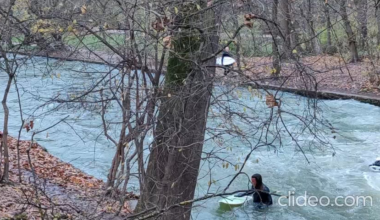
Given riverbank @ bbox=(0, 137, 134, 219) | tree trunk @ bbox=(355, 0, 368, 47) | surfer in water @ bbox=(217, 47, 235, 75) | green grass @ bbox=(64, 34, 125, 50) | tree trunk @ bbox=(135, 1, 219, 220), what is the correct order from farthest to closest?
tree trunk @ bbox=(355, 0, 368, 47) → riverbank @ bbox=(0, 137, 134, 219) → green grass @ bbox=(64, 34, 125, 50) → surfer in water @ bbox=(217, 47, 235, 75) → tree trunk @ bbox=(135, 1, 219, 220)

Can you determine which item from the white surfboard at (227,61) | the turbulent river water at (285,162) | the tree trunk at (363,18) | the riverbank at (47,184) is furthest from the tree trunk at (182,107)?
the tree trunk at (363,18)

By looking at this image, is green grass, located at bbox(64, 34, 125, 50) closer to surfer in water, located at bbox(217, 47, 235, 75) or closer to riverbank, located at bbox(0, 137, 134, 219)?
surfer in water, located at bbox(217, 47, 235, 75)

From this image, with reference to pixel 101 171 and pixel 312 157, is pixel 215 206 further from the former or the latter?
pixel 312 157

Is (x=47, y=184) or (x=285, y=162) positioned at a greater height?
(x=285, y=162)

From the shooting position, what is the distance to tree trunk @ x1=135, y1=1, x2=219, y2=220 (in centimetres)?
536

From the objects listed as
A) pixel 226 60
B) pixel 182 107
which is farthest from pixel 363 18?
pixel 182 107

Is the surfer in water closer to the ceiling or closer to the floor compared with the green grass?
closer to the floor

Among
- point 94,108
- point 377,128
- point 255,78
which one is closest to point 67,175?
point 94,108

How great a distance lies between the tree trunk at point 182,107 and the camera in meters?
5.36

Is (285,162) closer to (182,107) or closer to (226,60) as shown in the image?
(226,60)

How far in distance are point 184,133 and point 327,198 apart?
5572 mm

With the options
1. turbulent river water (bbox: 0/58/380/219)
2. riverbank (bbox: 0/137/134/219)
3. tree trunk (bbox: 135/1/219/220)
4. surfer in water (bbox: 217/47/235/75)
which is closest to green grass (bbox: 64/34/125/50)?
turbulent river water (bbox: 0/58/380/219)

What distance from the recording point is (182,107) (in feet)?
17.9

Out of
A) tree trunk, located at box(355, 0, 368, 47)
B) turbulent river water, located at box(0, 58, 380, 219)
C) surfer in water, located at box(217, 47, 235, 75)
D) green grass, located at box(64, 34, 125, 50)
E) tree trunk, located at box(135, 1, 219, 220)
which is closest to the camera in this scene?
tree trunk, located at box(135, 1, 219, 220)
